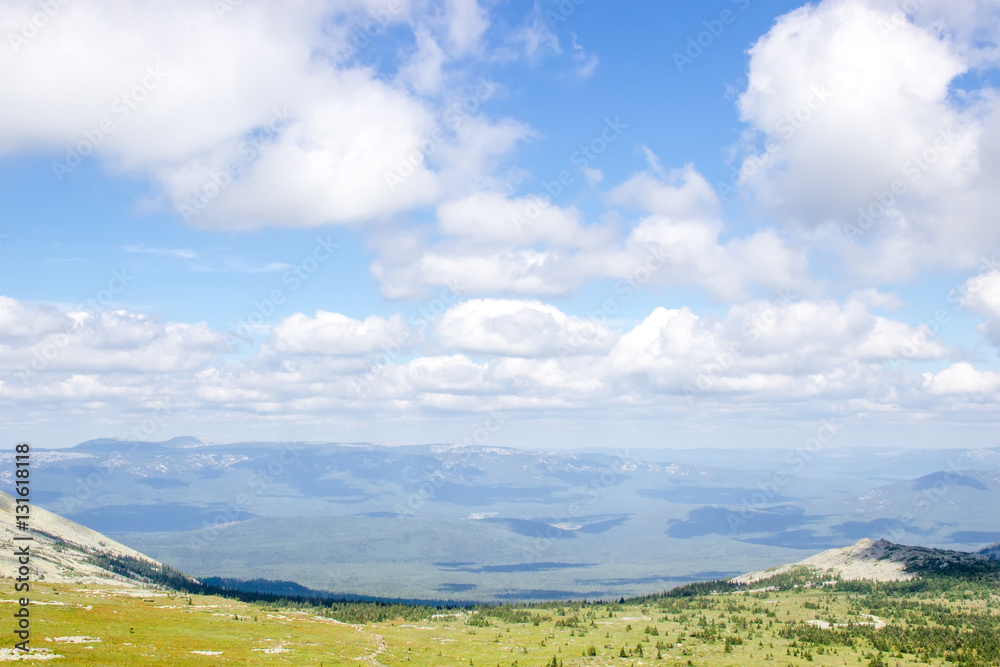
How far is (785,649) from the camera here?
79375 millimetres

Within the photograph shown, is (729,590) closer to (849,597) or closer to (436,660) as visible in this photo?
(849,597)

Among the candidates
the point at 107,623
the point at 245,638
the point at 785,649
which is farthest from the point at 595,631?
the point at 107,623

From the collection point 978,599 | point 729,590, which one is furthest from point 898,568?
point 978,599

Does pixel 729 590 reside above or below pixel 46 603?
below

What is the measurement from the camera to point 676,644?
8325 centimetres

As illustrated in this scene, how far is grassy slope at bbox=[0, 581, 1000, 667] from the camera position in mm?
67250

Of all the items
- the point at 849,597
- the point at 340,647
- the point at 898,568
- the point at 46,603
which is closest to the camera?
the point at 340,647

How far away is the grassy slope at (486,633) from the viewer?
67.2 meters

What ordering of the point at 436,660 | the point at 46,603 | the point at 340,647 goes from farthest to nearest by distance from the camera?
the point at 46,603 → the point at 340,647 → the point at 436,660

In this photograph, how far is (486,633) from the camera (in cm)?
9888

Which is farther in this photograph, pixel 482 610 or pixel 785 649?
pixel 482 610

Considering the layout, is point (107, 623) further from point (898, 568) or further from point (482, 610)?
point (898, 568)

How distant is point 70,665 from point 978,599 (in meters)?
155

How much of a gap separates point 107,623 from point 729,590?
170513 millimetres
